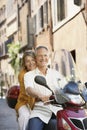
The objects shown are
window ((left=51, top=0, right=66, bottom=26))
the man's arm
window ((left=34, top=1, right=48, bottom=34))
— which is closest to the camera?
the man's arm

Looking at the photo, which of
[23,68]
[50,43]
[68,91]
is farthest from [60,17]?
[68,91]

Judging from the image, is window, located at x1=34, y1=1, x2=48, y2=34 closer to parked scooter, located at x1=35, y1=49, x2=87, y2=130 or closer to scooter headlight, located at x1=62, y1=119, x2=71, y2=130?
Answer: parked scooter, located at x1=35, y1=49, x2=87, y2=130

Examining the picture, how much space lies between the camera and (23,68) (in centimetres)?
541

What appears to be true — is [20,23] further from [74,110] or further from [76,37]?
[74,110]

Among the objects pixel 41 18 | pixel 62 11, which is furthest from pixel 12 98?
pixel 41 18

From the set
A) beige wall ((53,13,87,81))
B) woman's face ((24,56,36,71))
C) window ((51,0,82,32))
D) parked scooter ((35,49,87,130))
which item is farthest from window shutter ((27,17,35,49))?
parked scooter ((35,49,87,130))

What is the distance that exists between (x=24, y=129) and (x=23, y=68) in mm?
991

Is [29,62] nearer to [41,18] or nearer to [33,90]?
[33,90]

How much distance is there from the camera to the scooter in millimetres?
3949

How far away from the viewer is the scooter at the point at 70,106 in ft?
13.0

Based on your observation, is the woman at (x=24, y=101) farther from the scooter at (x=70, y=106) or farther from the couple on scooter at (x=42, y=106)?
the scooter at (x=70, y=106)

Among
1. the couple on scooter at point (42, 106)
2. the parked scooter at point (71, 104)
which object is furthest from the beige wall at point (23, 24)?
the parked scooter at point (71, 104)

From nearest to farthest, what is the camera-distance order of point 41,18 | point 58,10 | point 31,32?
point 58,10
point 41,18
point 31,32

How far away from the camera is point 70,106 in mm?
4059
